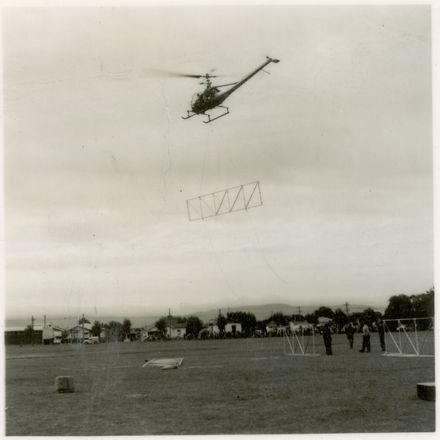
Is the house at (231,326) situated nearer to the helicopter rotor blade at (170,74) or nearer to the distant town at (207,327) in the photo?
the distant town at (207,327)

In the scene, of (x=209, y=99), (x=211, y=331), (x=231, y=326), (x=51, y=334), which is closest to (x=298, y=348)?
(x=209, y=99)

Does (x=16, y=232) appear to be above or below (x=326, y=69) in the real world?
below

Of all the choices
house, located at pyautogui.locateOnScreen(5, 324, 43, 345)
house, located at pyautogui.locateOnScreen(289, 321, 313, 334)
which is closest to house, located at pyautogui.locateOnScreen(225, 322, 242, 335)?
house, located at pyautogui.locateOnScreen(289, 321, 313, 334)

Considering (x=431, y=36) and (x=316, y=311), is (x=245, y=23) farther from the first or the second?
(x=316, y=311)

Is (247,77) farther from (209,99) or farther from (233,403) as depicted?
(233,403)

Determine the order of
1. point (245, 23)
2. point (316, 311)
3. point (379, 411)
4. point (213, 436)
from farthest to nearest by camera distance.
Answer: point (316, 311), point (245, 23), point (379, 411), point (213, 436)

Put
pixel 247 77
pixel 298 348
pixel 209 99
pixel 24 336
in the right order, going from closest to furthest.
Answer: pixel 247 77
pixel 209 99
pixel 298 348
pixel 24 336

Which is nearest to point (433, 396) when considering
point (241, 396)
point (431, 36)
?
point (241, 396)

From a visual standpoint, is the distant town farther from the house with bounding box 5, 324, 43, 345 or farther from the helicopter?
the helicopter

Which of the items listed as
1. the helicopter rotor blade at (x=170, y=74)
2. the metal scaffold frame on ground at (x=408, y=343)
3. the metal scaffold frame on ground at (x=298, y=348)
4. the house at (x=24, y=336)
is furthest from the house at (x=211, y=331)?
the helicopter rotor blade at (x=170, y=74)

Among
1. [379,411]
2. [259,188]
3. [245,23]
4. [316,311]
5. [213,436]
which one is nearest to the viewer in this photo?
[213,436]

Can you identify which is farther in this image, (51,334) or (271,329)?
(51,334)
